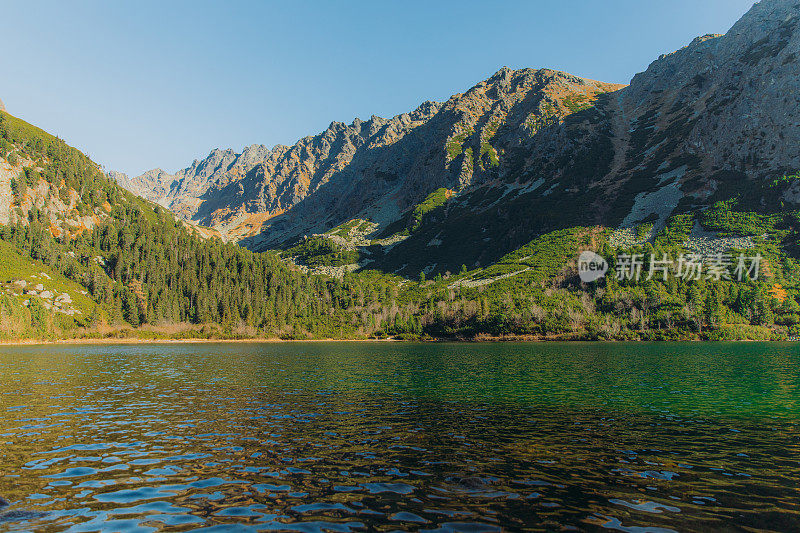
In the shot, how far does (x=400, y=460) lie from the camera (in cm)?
2080

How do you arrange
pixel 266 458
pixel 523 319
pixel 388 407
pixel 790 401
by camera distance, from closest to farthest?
pixel 266 458 → pixel 388 407 → pixel 790 401 → pixel 523 319

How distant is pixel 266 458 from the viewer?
842 inches

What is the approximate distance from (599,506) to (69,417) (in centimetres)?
3583

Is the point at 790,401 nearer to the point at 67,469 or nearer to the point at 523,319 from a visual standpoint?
the point at 67,469

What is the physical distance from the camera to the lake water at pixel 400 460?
14266 millimetres

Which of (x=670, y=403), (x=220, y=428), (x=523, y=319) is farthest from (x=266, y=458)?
(x=523, y=319)

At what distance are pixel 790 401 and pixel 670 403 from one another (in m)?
11.4

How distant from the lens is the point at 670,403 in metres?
37.8

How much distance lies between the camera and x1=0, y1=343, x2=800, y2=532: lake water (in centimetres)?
1427

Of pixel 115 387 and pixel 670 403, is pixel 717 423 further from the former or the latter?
pixel 115 387

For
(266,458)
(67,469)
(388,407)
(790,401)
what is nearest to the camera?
(67,469)

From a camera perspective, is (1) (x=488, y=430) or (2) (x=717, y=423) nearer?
(1) (x=488, y=430)

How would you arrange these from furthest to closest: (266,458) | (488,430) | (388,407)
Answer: (388,407)
(488,430)
(266,458)

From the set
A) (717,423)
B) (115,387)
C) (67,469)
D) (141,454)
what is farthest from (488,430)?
(115,387)
